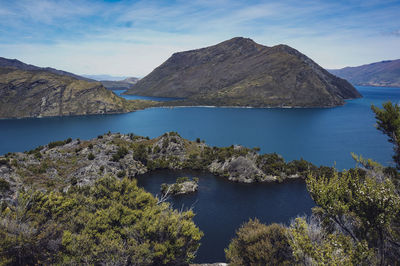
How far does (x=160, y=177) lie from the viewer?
271 ft

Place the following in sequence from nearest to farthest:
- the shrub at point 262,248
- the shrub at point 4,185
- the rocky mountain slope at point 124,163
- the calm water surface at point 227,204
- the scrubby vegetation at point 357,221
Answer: the scrubby vegetation at point 357,221 < the shrub at point 262,248 < the calm water surface at point 227,204 < the shrub at point 4,185 < the rocky mountain slope at point 124,163

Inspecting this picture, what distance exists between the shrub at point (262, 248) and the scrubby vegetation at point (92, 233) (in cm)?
579

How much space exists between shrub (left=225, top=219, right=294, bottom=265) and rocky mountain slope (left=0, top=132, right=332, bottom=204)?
4485 cm

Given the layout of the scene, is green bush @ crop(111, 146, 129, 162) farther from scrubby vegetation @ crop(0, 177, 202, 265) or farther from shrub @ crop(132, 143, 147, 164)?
scrubby vegetation @ crop(0, 177, 202, 265)

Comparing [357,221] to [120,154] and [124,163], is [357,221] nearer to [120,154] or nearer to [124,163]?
[124,163]

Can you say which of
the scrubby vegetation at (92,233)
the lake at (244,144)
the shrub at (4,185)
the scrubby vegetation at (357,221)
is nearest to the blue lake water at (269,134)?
the lake at (244,144)

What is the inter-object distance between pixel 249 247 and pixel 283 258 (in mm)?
3813

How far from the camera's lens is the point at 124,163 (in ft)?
282

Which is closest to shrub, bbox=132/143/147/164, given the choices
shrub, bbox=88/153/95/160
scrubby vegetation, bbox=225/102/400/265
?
shrub, bbox=88/153/95/160

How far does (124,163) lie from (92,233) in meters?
57.8

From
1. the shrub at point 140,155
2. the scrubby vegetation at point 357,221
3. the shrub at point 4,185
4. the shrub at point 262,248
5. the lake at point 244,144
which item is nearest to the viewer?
the scrubby vegetation at point 357,221

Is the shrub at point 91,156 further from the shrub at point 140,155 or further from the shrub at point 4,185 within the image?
the shrub at point 4,185

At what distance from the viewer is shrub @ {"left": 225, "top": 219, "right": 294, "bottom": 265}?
1070 inches

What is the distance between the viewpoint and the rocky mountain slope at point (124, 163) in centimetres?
6525
